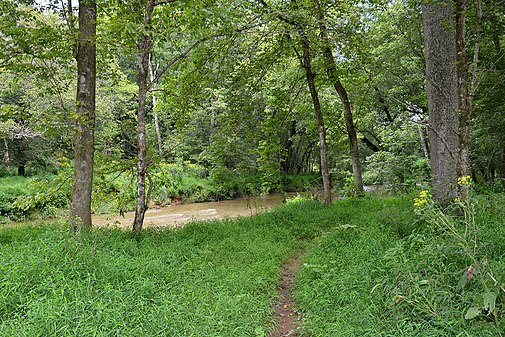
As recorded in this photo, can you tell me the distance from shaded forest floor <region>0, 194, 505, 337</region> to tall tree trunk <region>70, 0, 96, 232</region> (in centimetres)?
76

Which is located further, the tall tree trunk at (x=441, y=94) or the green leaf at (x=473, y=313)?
the tall tree trunk at (x=441, y=94)

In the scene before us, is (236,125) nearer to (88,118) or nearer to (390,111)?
(88,118)

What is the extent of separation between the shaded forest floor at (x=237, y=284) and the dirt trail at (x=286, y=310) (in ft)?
0.17

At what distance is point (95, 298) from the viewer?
3.29m

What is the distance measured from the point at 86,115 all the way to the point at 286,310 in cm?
453

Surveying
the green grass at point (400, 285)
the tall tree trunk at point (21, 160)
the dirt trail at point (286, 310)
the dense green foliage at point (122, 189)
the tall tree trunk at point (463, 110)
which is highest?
the tall tree trunk at point (21, 160)

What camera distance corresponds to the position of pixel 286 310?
4129 mm

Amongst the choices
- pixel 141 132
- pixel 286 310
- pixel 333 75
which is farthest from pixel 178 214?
pixel 286 310

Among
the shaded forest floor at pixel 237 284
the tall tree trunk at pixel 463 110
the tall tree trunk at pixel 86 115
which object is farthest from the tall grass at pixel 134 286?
the tall tree trunk at pixel 463 110

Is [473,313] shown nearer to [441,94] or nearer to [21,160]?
[441,94]

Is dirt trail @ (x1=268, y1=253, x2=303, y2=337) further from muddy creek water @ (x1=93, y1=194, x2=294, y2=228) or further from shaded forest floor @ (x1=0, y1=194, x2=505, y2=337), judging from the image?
muddy creek water @ (x1=93, y1=194, x2=294, y2=228)

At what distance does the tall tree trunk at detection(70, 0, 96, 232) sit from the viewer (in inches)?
232

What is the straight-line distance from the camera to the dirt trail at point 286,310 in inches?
142

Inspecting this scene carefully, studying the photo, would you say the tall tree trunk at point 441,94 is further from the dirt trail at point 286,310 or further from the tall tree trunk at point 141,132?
the tall tree trunk at point 141,132
